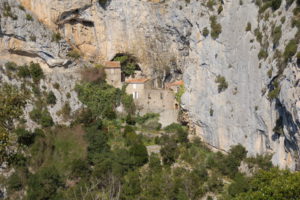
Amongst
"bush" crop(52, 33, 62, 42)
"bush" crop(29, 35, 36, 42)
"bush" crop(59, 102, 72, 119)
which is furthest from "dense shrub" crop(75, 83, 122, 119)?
"bush" crop(29, 35, 36, 42)

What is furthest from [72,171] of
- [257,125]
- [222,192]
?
[257,125]

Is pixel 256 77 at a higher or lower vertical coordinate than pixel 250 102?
higher

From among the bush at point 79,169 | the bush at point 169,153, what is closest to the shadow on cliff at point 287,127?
the bush at point 169,153

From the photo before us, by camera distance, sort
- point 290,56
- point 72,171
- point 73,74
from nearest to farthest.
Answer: point 290,56, point 72,171, point 73,74

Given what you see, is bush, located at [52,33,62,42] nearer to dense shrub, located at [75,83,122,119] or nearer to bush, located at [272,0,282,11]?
dense shrub, located at [75,83,122,119]

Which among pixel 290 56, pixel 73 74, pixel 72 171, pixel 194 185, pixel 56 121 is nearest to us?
pixel 290 56

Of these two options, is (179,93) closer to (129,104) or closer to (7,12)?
(129,104)

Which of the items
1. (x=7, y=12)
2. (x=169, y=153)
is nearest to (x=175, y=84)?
(x=169, y=153)

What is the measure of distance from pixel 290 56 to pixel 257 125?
7487 mm

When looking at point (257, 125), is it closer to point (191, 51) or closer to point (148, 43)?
point (191, 51)

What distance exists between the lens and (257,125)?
29297 mm

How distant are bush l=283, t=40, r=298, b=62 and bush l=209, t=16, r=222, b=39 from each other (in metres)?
9.99

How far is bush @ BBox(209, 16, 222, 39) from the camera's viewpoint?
33562 millimetres

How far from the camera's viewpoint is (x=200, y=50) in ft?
116
